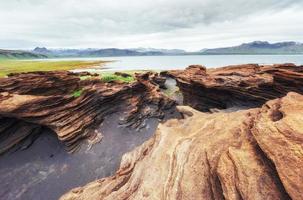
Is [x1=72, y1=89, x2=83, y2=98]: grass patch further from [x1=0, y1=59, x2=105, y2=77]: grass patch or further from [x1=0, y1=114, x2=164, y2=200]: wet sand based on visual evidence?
[x1=0, y1=59, x2=105, y2=77]: grass patch

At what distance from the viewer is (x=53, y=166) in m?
17.0

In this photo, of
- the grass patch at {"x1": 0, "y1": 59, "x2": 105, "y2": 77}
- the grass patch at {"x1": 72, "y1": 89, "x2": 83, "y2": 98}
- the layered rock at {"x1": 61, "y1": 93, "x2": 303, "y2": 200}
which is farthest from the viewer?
the grass patch at {"x1": 0, "y1": 59, "x2": 105, "y2": 77}

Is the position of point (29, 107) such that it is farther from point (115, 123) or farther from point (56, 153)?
point (115, 123)

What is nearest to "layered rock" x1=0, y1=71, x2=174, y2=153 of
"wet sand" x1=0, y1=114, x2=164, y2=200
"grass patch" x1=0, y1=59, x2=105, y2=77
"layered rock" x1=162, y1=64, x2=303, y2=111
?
"wet sand" x1=0, y1=114, x2=164, y2=200

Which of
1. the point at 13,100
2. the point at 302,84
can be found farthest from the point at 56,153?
the point at 302,84

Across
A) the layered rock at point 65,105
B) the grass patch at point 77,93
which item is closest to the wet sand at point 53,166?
the layered rock at point 65,105

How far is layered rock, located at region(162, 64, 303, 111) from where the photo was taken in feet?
58.2

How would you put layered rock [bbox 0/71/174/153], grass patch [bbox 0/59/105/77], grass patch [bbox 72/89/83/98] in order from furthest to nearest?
grass patch [bbox 0/59/105/77]
grass patch [bbox 72/89/83/98]
layered rock [bbox 0/71/174/153]

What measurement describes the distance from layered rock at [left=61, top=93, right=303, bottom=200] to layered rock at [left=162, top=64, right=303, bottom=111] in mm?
8365

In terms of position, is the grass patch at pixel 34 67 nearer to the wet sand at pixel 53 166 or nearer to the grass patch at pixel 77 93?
the grass patch at pixel 77 93

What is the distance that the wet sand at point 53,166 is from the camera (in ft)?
48.8

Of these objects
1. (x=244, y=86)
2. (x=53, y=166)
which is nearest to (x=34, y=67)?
(x=53, y=166)

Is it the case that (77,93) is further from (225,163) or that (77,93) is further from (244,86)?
(225,163)

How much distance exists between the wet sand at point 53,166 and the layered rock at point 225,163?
614cm
